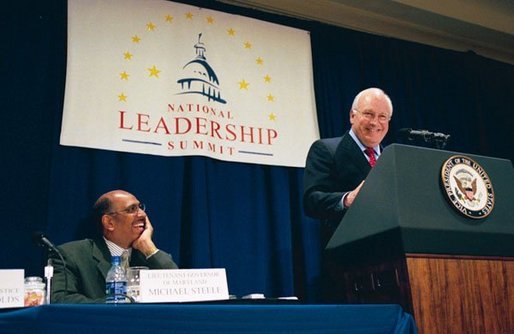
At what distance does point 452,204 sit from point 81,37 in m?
2.15

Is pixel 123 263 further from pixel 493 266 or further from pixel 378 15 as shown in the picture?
pixel 378 15

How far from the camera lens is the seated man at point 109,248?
8.16 feet

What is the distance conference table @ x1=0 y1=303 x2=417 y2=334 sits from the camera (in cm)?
117

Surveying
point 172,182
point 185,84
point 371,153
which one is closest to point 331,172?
point 371,153

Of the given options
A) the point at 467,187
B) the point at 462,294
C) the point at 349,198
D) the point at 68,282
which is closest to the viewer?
the point at 462,294

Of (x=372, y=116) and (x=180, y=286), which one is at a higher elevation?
(x=372, y=116)

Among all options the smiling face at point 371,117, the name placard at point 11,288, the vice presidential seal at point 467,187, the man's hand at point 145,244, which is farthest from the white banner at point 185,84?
the vice presidential seal at point 467,187

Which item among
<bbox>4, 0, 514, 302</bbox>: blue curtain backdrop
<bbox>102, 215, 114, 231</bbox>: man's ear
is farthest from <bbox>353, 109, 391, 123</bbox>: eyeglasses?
<bbox>102, 215, 114, 231</bbox>: man's ear

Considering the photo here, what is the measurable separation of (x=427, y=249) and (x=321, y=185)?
70cm

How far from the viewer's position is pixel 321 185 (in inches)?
89.0

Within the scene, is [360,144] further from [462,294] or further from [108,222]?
[108,222]

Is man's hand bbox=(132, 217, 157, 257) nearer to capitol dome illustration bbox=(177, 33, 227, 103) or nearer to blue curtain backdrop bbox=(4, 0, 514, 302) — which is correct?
blue curtain backdrop bbox=(4, 0, 514, 302)

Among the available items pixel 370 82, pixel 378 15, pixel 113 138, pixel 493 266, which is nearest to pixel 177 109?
pixel 113 138

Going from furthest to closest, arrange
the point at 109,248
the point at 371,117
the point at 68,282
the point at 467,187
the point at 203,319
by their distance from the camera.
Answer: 1. the point at 109,248
2. the point at 371,117
3. the point at 68,282
4. the point at 467,187
5. the point at 203,319
